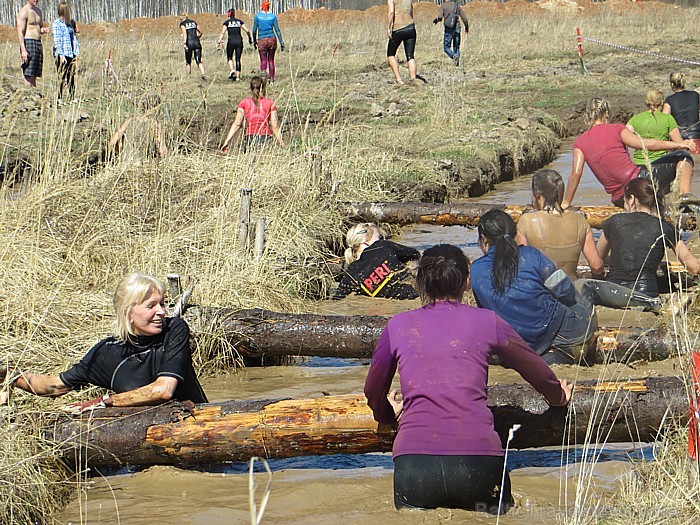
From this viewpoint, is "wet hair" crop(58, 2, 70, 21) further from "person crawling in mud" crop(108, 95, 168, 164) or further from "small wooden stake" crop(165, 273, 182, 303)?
"small wooden stake" crop(165, 273, 182, 303)

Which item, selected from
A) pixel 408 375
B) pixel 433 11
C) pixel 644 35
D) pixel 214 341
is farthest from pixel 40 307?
pixel 433 11

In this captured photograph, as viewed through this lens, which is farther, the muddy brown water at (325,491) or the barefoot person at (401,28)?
the barefoot person at (401,28)

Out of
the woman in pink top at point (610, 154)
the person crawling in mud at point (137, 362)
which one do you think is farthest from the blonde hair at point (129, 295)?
the woman in pink top at point (610, 154)

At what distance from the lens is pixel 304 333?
20.4 feet

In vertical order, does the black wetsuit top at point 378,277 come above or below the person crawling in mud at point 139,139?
below

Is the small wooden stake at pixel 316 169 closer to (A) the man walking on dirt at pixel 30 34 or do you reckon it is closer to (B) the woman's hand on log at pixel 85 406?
(B) the woman's hand on log at pixel 85 406

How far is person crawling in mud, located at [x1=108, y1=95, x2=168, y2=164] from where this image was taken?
8188 mm

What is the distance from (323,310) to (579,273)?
2.05 m

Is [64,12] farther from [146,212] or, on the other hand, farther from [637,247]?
[637,247]

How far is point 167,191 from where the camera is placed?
330 inches

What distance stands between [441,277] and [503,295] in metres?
1.93

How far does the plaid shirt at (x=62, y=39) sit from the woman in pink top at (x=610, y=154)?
908 centimetres

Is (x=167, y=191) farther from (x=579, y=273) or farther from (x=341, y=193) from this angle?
(x=579, y=273)

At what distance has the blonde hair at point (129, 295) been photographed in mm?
4609
